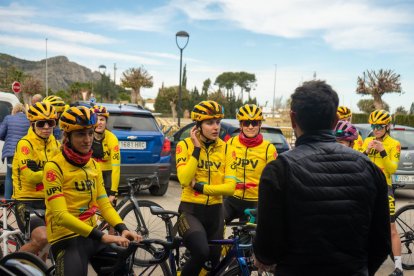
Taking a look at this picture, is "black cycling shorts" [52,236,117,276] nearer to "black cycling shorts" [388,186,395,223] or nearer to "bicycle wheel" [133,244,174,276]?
"bicycle wheel" [133,244,174,276]

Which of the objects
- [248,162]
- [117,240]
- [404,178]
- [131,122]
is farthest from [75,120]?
[404,178]

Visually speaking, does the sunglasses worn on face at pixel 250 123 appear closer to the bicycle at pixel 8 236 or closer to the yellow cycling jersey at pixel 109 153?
the yellow cycling jersey at pixel 109 153

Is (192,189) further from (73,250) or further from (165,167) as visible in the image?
(165,167)

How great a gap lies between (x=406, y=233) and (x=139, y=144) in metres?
5.61

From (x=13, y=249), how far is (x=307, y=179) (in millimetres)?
3507

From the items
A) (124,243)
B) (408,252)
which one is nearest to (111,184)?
(124,243)

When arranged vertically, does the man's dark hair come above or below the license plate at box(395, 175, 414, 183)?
above

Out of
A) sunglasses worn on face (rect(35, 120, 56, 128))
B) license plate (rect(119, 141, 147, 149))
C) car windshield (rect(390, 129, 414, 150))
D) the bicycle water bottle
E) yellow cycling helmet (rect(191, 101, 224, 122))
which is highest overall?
yellow cycling helmet (rect(191, 101, 224, 122))

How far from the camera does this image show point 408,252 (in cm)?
602

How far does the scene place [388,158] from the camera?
18.8 feet

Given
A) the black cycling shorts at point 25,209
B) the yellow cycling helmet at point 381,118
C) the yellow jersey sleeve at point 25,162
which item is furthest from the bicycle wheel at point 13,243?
the yellow cycling helmet at point 381,118

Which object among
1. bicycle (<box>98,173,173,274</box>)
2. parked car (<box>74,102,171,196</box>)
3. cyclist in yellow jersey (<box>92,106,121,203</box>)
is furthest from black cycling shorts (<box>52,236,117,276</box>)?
parked car (<box>74,102,171,196</box>)

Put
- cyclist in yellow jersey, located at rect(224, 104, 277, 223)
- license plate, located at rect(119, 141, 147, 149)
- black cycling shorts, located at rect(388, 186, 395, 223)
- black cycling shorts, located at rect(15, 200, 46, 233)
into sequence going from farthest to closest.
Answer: license plate, located at rect(119, 141, 147, 149) < black cycling shorts, located at rect(388, 186, 395, 223) < cyclist in yellow jersey, located at rect(224, 104, 277, 223) < black cycling shorts, located at rect(15, 200, 46, 233)

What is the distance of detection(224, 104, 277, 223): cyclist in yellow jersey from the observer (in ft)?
17.2
